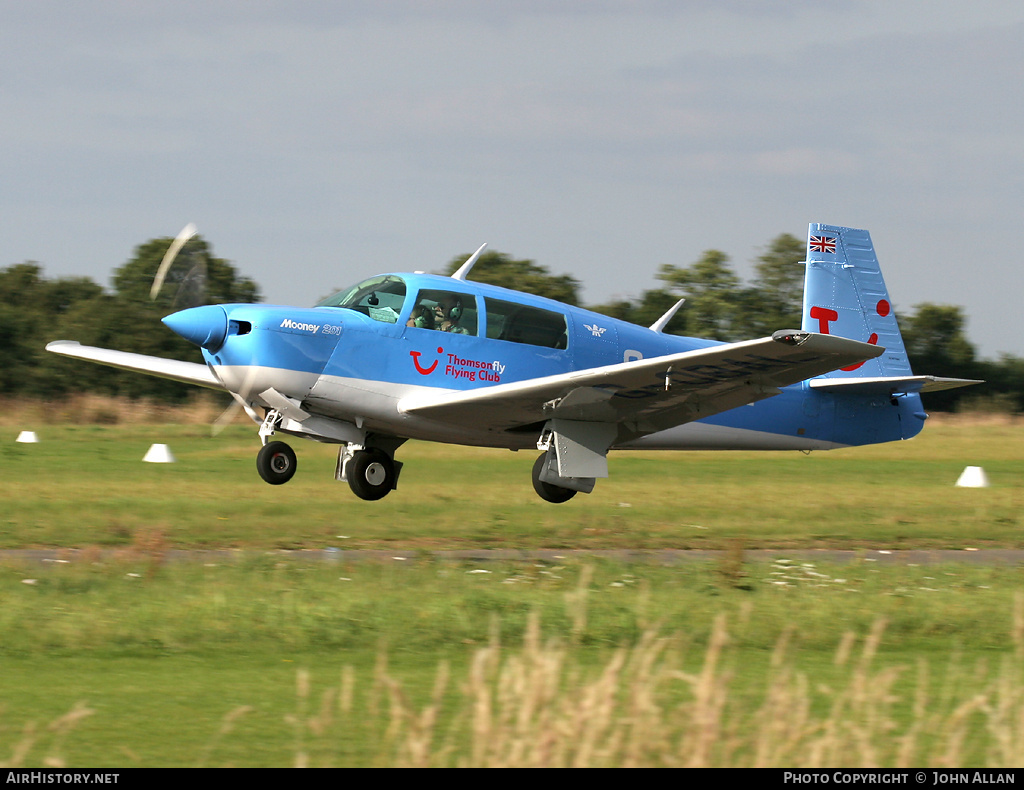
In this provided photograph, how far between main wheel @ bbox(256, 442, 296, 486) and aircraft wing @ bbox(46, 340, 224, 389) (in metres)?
1.44

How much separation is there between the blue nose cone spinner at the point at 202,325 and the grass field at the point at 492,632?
6.74ft

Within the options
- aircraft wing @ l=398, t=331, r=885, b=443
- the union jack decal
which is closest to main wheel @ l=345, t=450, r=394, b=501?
aircraft wing @ l=398, t=331, r=885, b=443

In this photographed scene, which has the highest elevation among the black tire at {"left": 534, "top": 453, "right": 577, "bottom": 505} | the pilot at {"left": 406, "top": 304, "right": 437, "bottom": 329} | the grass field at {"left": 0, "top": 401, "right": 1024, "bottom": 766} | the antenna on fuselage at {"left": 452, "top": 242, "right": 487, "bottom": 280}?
the antenna on fuselage at {"left": 452, "top": 242, "right": 487, "bottom": 280}

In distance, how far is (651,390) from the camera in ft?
41.1

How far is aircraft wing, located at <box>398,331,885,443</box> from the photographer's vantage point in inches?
439

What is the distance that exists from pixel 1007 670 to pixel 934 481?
52.0 feet

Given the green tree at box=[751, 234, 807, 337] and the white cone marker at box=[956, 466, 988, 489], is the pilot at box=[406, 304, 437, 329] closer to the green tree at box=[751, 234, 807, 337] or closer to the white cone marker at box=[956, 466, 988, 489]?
the white cone marker at box=[956, 466, 988, 489]

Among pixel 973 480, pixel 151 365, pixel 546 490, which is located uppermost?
pixel 151 365

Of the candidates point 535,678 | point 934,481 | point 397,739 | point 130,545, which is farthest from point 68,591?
point 934,481

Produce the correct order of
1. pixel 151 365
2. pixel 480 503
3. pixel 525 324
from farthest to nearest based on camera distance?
pixel 480 503
pixel 151 365
pixel 525 324

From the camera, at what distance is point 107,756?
4.88 metres

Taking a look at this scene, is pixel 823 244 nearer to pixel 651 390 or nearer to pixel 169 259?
pixel 651 390

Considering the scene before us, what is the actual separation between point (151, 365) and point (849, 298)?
9484 mm

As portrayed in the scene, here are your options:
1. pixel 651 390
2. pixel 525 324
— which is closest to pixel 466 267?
pixel 525 324
